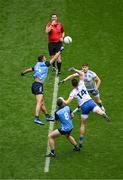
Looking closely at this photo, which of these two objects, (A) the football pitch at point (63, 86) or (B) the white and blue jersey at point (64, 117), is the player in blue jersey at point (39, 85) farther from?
(B) the white and blue jersey at point (64, 117)

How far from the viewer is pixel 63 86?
25688 mm

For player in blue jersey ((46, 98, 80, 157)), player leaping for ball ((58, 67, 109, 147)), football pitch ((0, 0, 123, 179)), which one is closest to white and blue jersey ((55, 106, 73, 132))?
player in blue jersey ((46, 98, 80, 157))

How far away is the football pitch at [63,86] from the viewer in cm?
2055

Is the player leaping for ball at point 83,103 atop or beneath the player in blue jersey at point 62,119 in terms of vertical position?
atop

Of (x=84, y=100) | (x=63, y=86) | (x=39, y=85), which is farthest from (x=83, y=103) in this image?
(x=63, y=86)

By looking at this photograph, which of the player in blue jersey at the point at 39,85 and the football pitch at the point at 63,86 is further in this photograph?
the player in blue jersey at the point at 39,85

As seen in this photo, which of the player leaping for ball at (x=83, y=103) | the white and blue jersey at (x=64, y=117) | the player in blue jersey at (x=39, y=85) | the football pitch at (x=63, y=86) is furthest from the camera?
the player in blue jersey at (x=39, y=85)

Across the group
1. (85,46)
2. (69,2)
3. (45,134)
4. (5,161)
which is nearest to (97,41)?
(85,46)

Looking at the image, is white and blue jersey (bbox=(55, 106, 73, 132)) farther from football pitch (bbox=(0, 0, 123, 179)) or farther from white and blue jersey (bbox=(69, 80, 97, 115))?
football pitch (bbox=(0, 0, 123, 179))

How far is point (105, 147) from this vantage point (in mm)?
21625

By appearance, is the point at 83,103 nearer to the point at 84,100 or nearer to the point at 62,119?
the point at 84,100

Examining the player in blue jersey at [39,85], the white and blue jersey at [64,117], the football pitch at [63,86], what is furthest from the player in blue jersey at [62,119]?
the player in blue jersey at [39,85]

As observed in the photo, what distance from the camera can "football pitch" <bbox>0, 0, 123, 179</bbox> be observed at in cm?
2055

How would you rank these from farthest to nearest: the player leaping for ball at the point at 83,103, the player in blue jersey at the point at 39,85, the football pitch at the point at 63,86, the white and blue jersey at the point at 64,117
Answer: the player in blue jersey at the point at 39,85 → the player leaping for ball at the point at 83,103 → the football pitch at the point at 63,86 → the white and blue jersey at the point at 64,117
